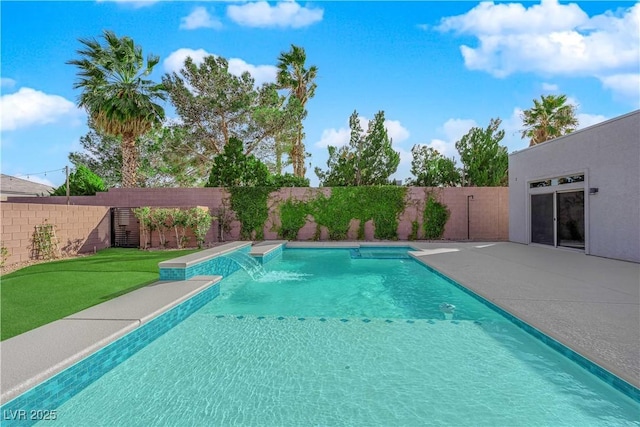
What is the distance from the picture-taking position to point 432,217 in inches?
531

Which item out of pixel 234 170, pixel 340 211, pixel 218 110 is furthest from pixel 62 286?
pixel 218 110

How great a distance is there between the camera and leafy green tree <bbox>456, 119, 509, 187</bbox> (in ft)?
54.2

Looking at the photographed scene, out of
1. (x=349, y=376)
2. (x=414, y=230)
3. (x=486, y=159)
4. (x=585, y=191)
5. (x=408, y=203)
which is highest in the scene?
(x=486, y=159)

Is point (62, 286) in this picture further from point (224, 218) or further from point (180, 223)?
point (224, 218)

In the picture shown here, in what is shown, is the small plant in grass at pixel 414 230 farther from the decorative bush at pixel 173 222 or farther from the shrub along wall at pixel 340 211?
the decorative bush at pixel 173 222

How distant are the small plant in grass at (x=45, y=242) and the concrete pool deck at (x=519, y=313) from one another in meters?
4.84

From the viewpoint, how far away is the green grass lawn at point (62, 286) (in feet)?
12.7

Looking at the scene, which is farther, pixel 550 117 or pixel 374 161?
pixel 374 161

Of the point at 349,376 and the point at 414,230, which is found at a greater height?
the point at 414,230

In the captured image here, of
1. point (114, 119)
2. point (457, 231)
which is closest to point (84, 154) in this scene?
point (114, 119)

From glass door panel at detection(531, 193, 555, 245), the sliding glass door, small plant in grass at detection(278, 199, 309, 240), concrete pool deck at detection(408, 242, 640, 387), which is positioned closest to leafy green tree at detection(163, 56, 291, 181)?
small plant in grass at detection(278, 199, 309, 240)

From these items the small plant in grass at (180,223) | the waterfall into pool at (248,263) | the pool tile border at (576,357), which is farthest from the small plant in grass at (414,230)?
the pool tile border at (576,357)

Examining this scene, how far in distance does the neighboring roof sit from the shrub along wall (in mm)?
10327

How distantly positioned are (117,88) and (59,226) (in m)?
7.37
